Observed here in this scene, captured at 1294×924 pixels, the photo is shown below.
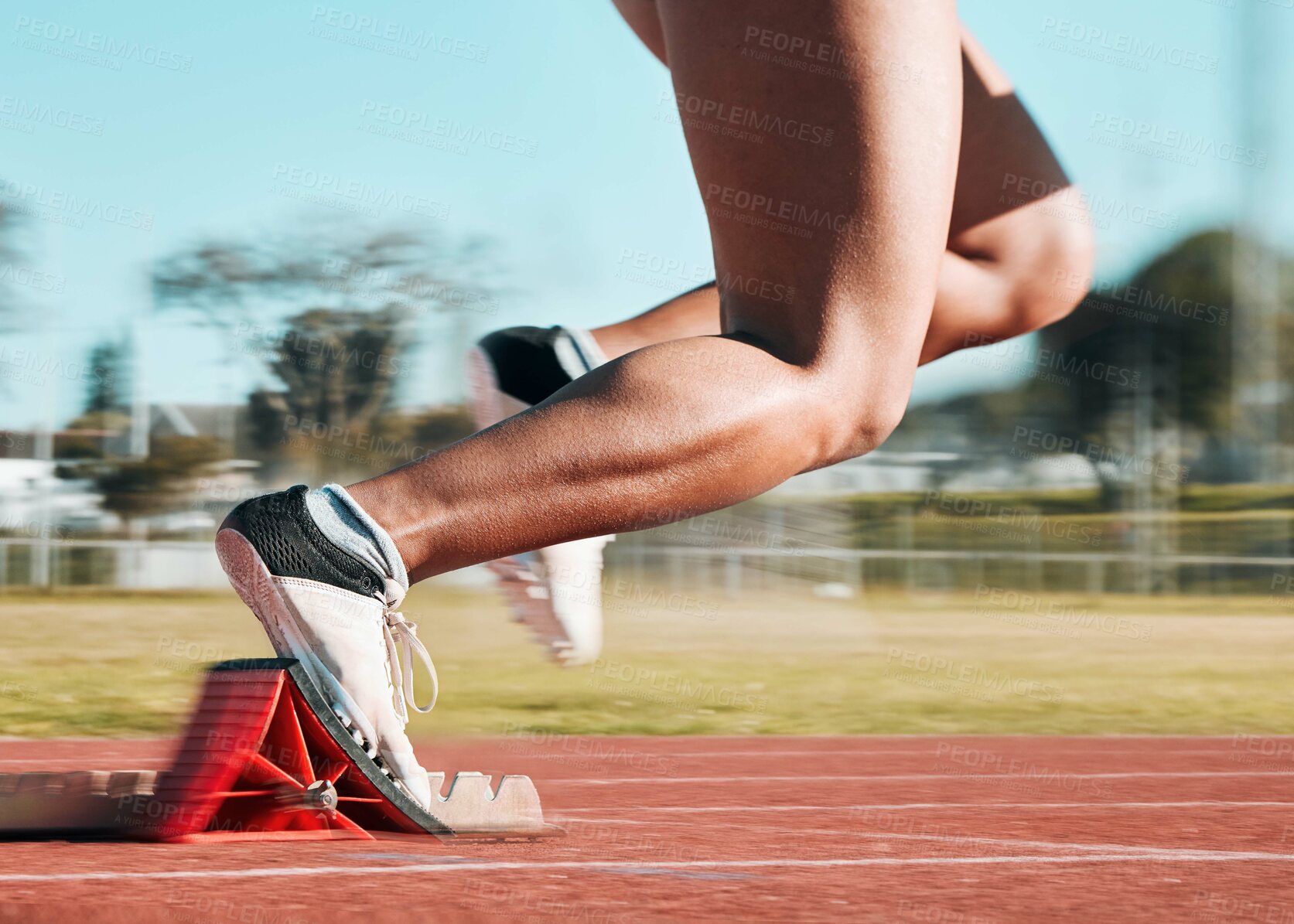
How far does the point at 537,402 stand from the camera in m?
1.84

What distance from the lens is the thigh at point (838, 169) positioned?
1.42 meters

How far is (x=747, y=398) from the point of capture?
1379 mm

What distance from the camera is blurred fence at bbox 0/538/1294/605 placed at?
1514 centimetres

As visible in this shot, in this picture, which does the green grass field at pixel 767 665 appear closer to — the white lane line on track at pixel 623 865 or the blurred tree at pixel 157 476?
the white lane line on track at pixel 623 865

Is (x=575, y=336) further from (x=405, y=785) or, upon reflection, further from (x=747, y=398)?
(x=405, y=785)

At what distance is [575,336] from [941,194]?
602 millimetres
